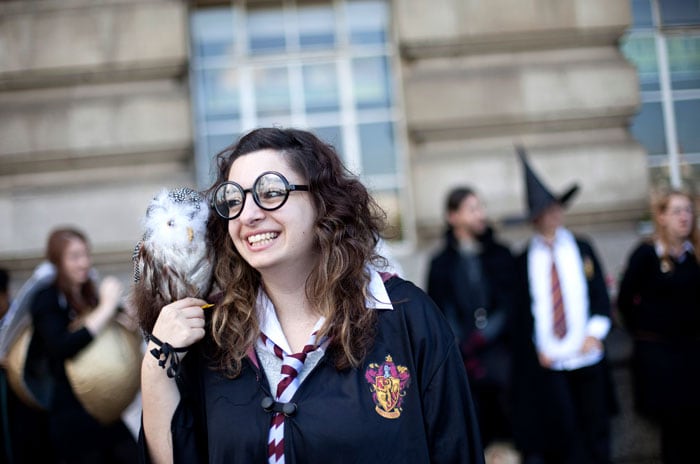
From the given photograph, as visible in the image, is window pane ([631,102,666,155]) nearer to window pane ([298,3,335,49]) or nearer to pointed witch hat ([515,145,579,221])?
pointed witch hat ([515,145,579,221])

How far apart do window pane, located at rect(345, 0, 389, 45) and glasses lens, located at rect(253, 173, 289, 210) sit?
4.46 metres

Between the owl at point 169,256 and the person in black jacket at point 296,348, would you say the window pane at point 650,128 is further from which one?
the owl at point 169,256

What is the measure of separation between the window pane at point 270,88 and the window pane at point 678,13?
12.6 ft

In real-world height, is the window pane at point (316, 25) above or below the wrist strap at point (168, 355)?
above

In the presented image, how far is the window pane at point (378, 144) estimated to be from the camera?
6418 mm

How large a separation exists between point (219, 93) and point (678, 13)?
15.2 feet

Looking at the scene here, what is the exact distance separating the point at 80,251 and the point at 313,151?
2.56 meters

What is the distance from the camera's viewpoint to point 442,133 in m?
6.19

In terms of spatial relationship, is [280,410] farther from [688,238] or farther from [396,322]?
[688,238]

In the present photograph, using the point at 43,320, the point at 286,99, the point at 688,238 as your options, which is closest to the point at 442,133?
the point at 286,99

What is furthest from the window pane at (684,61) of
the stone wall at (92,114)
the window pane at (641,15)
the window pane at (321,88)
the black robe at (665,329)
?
the stone wall at (92,114)

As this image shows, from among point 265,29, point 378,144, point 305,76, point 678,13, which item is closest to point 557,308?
point 378,144

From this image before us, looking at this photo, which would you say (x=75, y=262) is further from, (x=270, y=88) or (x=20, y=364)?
(x=270, y=88)

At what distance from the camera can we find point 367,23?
6.39 metres
